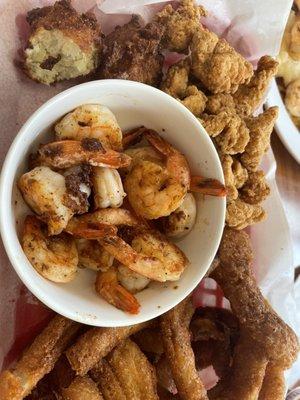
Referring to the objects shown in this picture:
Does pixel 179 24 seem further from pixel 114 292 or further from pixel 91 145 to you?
A: pixel 114 292

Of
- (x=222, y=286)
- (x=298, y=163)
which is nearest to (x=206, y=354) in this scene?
(x=222, y=286)

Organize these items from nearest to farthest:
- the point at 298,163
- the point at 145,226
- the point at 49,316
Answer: the point at 145,226, the point at 49,316, the point at 298,163

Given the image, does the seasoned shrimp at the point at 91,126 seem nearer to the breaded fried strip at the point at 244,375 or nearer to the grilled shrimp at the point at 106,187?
the grilled shrimp at the point at 106,187

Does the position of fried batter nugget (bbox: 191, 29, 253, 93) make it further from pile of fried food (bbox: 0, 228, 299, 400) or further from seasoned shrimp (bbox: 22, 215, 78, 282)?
seasoned shrimp (bbox: 22, 215, 78, 282)

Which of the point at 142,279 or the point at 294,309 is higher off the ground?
the point at 142,279

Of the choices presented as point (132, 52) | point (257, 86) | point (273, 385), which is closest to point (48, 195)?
point (132, 52)

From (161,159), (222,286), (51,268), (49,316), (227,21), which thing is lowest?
(49,316)

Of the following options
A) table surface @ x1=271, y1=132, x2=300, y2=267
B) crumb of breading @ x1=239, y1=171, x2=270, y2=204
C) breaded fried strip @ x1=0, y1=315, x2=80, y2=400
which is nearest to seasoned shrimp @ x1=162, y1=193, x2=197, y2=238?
crumb of breading @ x1=239, y1=171, x2=270, y2=204

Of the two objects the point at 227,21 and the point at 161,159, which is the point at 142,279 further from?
the point at 227,21
